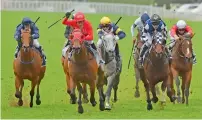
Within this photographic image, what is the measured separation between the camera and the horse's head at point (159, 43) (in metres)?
16.6

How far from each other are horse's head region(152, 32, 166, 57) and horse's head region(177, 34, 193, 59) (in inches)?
66.4

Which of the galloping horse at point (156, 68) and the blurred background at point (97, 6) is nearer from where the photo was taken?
the galloping horse at point (156, 68)

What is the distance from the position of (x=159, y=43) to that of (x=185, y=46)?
222 centimetres

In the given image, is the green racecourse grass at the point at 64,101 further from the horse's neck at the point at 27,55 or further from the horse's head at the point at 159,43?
the horse's head at the point at 159,43

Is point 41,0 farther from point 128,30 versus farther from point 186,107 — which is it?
point 186,107

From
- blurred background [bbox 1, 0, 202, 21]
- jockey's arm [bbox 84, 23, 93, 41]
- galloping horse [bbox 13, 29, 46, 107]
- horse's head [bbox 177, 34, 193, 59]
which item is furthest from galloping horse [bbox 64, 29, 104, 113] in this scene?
blurred background [bbox 1, 0, 202, 21]

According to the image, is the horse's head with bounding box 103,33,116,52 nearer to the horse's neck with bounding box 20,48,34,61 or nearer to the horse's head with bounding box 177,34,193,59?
the horse's neck with bounding box 20,48,34,61

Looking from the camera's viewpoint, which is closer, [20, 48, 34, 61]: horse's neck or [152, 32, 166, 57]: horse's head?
[152, 32, 166, 57]: horse's head

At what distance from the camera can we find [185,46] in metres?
18.7

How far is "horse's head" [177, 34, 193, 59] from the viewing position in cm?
1845

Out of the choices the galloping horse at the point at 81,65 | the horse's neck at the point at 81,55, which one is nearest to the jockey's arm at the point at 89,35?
the galloping horse at the point at 81,65

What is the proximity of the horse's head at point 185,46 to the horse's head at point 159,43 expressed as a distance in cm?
169

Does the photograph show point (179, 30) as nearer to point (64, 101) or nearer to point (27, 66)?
point (64, 101)

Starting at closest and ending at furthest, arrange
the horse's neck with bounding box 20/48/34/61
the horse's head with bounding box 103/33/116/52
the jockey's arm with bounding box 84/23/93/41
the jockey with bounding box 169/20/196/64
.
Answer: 1. the jockey's arm with bounding box 84/23/93/41
2. the horse's head with bounding box 103/33/116/52
3. the horse's neck with bounding box 20/48/34/61
4. the jockey with bounding box 169/20/196/64
